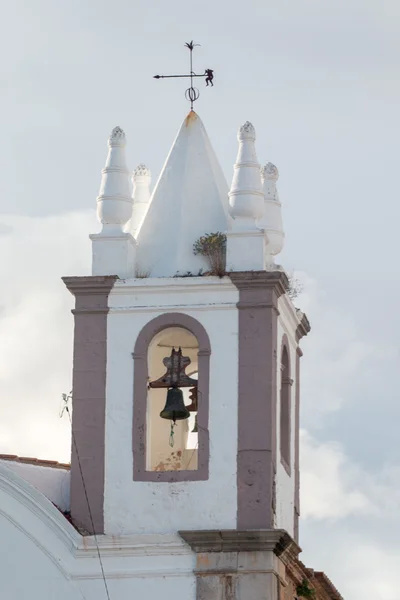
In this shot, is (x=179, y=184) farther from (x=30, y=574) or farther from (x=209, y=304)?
(x=30, y=574)

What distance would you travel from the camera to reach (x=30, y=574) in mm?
23781

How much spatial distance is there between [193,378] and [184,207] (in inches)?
77.6

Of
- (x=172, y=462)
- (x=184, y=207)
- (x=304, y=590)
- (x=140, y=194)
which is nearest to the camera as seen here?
(x=304, y=590)

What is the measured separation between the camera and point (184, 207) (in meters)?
25.5

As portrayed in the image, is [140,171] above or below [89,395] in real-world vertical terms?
above

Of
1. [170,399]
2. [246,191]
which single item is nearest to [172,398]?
[170,399]

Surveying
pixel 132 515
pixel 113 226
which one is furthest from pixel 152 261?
pixel 132 515

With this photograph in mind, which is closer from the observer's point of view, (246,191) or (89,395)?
(89,395)

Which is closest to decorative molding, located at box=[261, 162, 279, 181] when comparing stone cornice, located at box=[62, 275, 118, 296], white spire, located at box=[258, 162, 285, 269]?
white spire, located at box=[258, 162, 285, 269]

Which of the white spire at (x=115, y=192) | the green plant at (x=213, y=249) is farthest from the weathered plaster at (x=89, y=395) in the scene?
the green plant at (x=213, y=249)

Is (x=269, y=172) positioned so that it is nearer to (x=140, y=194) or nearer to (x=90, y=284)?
(x=140, y=194)

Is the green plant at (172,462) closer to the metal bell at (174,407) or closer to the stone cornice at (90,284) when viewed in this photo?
the metal bell at (174,407)

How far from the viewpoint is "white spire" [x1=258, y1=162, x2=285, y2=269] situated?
84.5 ft

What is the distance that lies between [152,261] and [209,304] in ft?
3.58
